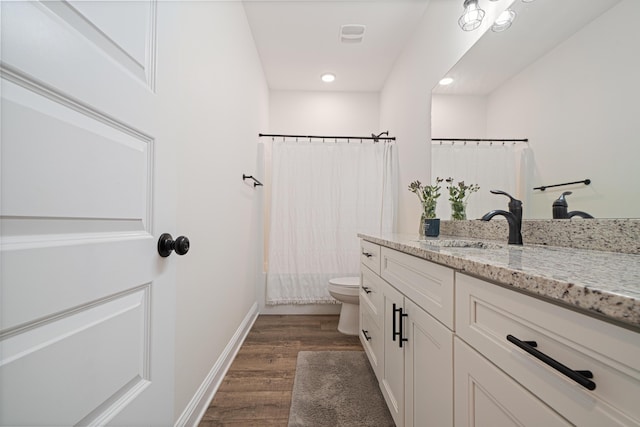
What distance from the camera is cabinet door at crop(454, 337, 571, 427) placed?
450 millimetres

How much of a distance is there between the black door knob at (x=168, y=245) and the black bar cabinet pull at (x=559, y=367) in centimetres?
73

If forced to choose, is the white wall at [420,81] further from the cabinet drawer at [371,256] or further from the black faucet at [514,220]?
the black faucet at [514,220]

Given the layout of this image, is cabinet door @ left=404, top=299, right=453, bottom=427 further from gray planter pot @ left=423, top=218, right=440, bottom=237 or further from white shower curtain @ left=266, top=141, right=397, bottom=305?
white shower curtain @ left=266, top=141, right=397, bottom=305

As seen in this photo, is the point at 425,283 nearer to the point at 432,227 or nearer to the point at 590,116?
the point at 590,116

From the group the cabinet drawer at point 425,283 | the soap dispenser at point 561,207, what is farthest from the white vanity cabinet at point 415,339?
the soap dispenser at point 561,207

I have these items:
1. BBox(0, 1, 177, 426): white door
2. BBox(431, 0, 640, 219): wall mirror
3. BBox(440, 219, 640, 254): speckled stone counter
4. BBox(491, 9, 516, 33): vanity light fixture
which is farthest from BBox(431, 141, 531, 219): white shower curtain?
BBox(0, 1, 177, 426): white door

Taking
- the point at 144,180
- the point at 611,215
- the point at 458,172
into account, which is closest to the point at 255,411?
the point at 144,180

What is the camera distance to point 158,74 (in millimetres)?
616

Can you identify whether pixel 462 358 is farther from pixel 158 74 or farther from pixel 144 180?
pixel 158 74

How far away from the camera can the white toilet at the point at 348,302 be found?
2.14m

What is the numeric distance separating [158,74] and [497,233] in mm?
1525

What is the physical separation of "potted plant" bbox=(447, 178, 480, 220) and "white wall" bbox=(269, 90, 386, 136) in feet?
5.92

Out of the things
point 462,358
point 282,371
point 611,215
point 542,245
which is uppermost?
point 611,215

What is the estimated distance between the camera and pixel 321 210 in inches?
104
